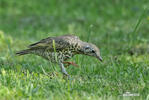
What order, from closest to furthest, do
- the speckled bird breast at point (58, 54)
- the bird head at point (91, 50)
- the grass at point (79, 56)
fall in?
the grass at point (79, 56) < the speckled bird breast at point (58, 54) < the bird head at point (91, 50)

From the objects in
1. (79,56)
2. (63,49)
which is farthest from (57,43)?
(79,56)

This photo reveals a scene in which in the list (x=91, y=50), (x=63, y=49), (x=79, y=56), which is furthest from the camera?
(x=79, y=56)

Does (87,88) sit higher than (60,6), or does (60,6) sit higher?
(60,6)

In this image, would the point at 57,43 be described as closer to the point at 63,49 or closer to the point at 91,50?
the point at 63,49

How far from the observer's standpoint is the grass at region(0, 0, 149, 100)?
5.55 meters

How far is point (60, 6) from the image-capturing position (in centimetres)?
1552

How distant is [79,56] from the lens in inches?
321

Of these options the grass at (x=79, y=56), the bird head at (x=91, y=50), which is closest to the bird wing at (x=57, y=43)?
the bird head at (x=91, y=50)

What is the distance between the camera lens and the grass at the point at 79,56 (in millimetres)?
5551

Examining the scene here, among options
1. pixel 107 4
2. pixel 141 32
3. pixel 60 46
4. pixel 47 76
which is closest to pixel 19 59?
pixel 60 46

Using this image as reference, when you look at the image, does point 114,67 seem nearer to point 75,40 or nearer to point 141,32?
point 75,40

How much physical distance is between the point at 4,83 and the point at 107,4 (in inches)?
406

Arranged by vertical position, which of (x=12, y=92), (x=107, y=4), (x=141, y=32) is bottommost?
(x=12, y=92)

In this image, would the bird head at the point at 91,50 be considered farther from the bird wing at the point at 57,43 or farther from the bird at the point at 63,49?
the bird wing at the point at 57,43
